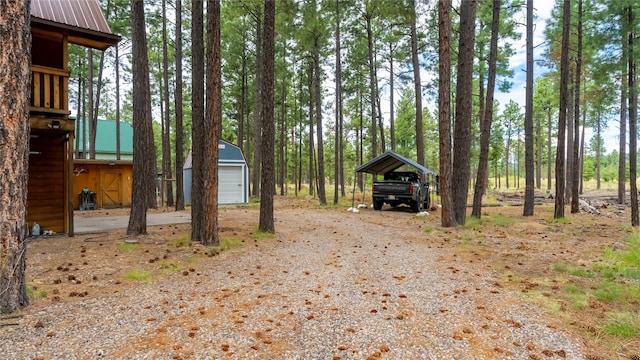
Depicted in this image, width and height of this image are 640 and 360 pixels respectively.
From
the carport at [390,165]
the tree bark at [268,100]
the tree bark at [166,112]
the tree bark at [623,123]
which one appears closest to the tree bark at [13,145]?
the tree bark at [268,100]

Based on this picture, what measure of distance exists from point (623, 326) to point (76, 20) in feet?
37.8

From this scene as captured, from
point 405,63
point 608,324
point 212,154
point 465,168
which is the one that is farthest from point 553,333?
point 405,63

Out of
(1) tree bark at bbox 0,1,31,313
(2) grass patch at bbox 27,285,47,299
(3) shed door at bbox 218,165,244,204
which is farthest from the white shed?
(1) tree bark at bbox 0,1,31,313

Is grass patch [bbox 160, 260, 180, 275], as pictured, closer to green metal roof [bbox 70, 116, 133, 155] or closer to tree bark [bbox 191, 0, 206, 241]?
tree bark [bbox 191, 0, 206, 241]

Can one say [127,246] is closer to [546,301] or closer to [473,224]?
[546,301]

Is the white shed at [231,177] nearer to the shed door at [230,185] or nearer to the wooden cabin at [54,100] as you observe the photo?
the shed door at [230,185]

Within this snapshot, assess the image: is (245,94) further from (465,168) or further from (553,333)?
(553,333)

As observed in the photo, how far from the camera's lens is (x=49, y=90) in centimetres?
762

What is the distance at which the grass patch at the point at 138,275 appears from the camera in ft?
15.8

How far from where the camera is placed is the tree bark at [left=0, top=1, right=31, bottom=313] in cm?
332

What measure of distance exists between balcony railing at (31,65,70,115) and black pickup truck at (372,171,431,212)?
11.8m

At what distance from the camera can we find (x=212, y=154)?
275 inches

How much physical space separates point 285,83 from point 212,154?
1904 cm

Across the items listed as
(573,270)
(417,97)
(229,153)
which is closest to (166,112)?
(229,153)
